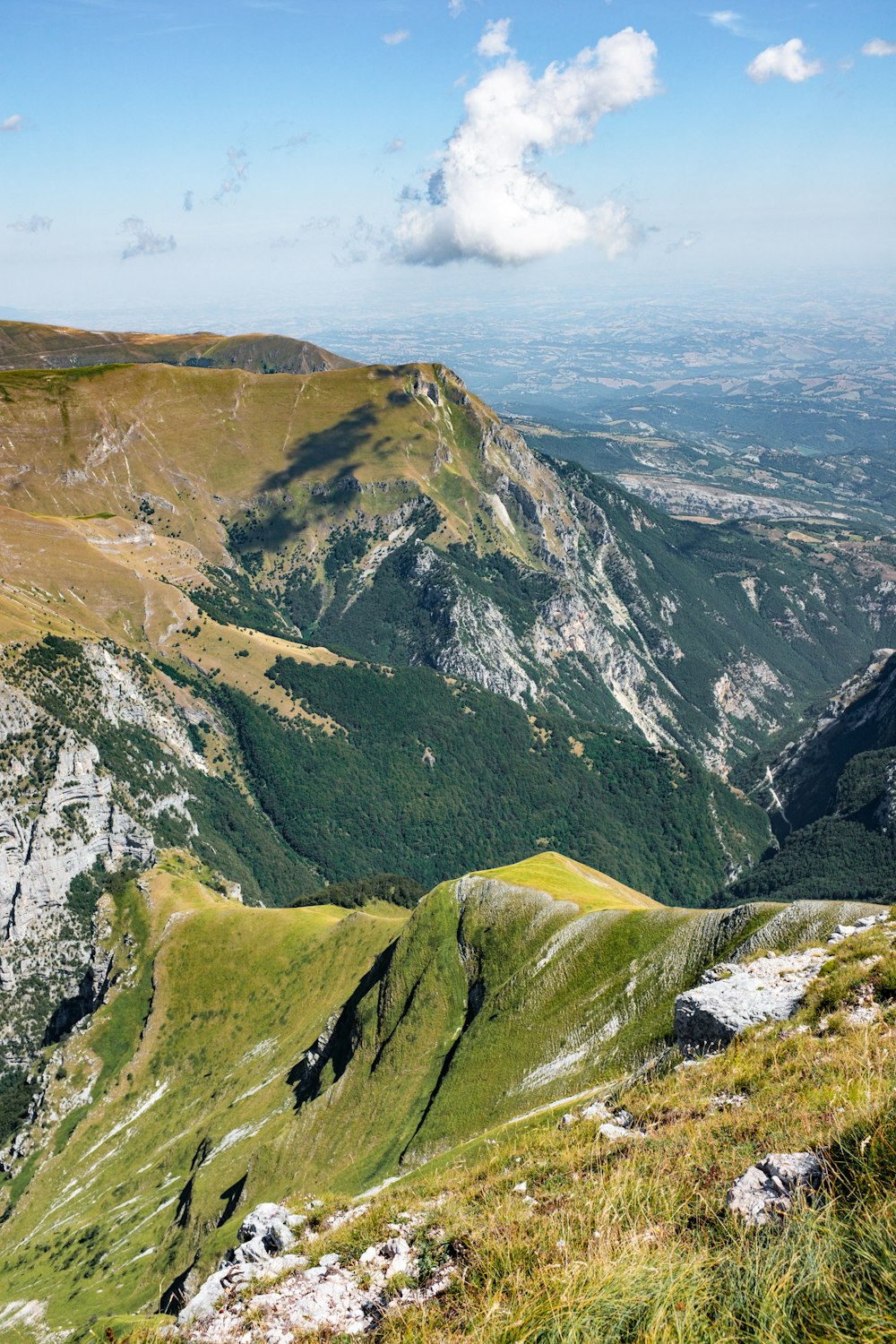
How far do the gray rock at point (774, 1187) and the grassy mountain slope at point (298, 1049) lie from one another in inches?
1387

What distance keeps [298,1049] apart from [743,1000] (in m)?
96.1

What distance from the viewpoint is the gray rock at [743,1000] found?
2769 cm

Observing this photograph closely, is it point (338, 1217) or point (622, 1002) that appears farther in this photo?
point (622, 1002)

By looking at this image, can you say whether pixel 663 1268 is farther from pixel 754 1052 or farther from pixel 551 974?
pixel 551 974

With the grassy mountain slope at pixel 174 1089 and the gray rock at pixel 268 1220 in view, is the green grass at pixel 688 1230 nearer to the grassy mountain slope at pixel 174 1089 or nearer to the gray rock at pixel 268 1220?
the gray rock at pixel 268 1220

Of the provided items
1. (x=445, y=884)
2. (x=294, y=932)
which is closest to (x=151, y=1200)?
(x=294, y=932)

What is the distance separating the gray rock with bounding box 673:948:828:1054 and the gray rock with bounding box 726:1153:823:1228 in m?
16.4

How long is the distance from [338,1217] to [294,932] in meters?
126

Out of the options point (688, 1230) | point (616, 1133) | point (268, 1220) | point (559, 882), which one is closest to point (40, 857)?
point (559, 882)

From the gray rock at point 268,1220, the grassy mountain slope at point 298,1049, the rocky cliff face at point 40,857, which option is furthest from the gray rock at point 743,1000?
the rocky cliff face at point 40,857

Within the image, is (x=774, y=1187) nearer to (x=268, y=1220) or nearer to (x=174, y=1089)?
(x=268, y=1220)

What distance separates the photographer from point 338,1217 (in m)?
21.2

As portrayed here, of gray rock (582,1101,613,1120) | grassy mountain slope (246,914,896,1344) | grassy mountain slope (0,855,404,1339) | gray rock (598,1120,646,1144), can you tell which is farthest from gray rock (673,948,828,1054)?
grassy mountain slope (0,855,404,1339)

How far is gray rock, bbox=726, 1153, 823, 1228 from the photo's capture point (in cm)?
1009
